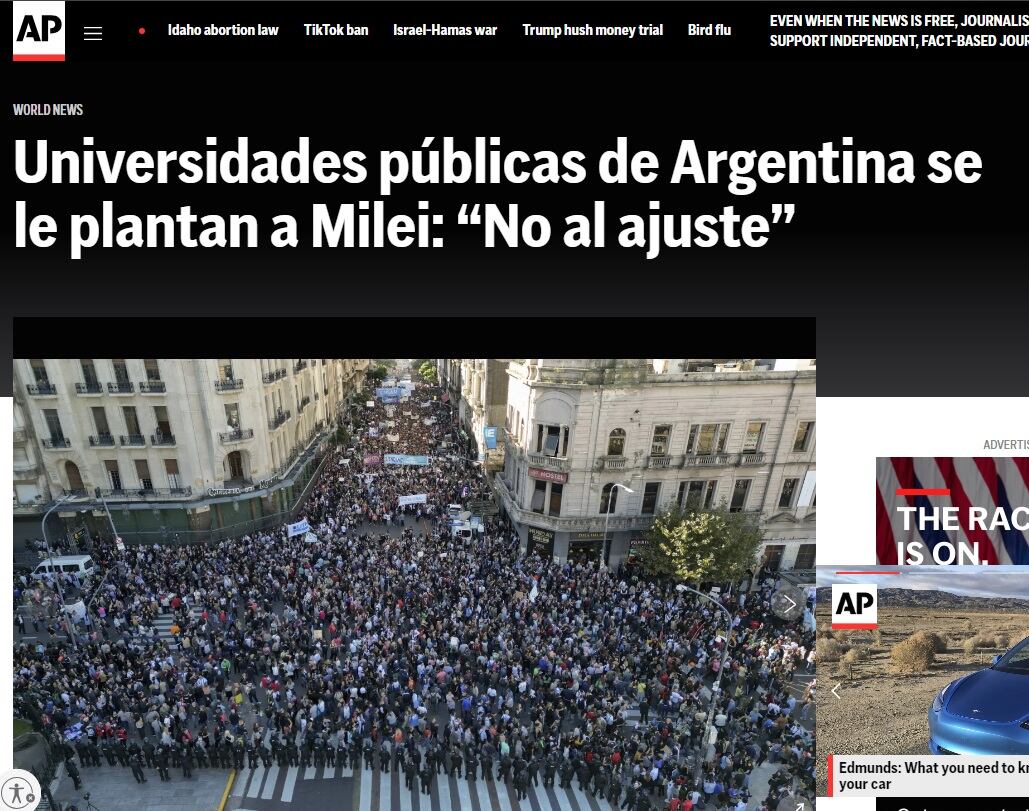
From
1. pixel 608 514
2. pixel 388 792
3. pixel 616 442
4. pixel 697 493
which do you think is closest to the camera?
pixel 388 792

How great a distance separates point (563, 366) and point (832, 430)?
1659cm

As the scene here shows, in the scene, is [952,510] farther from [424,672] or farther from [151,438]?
[151,438]

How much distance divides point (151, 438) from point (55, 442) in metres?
4.24

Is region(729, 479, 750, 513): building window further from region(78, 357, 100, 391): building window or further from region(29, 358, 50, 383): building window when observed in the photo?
region(29, 358, 50, 383): building window

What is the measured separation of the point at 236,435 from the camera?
86.1 ft

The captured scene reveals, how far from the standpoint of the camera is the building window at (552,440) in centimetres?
2436

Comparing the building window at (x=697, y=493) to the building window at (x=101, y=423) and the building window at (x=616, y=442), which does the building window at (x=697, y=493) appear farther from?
the building window at (x=101, y=423)

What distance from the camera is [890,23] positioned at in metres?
6.40

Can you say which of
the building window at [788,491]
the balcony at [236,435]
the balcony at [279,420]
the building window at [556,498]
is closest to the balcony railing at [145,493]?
the balcony at [236,435]

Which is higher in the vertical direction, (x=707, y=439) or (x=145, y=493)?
(x=707, y=439)

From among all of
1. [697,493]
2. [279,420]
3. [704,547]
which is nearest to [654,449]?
[697,493]

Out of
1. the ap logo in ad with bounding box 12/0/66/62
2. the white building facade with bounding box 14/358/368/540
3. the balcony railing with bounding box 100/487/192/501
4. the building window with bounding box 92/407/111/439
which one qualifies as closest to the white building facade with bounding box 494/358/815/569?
the white building facade with bounding box 14/358/368/540

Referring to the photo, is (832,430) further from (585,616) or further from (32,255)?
(585,616)

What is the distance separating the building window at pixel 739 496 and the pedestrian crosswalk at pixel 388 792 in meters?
14.0
